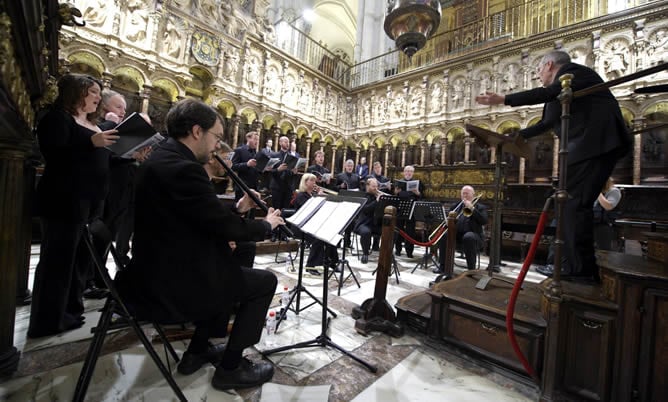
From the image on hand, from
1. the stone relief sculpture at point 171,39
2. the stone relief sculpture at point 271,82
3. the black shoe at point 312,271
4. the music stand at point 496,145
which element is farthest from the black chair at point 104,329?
the stone relief sculpture at point 271,82

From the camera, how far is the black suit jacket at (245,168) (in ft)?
17.9

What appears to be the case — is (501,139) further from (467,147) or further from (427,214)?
(467,147)

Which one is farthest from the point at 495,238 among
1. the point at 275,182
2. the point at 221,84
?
the point at 221,84

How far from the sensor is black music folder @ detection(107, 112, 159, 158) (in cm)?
202

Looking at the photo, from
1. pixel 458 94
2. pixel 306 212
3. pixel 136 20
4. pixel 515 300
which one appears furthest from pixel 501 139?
pixel 458 94

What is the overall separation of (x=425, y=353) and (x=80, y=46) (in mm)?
9794

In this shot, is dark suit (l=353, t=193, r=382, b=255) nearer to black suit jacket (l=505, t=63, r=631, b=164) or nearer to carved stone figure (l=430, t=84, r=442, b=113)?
black suit jacket (l=505, t=63, r=631, b=164)

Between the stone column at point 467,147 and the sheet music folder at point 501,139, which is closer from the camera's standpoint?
the sheet music folder at point 501,139

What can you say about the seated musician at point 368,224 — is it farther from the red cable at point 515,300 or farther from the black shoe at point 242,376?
the black shoe at point 242,376

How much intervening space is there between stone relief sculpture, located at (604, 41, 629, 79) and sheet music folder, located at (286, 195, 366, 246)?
11.0 m

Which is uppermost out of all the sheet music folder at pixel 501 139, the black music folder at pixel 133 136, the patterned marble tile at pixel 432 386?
the sheet music folder at pixel 501 139

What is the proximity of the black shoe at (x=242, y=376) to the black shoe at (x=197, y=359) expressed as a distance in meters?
0.18

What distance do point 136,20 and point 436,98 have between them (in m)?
10.5

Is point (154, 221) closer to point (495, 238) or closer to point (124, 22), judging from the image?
point (495, 238)
